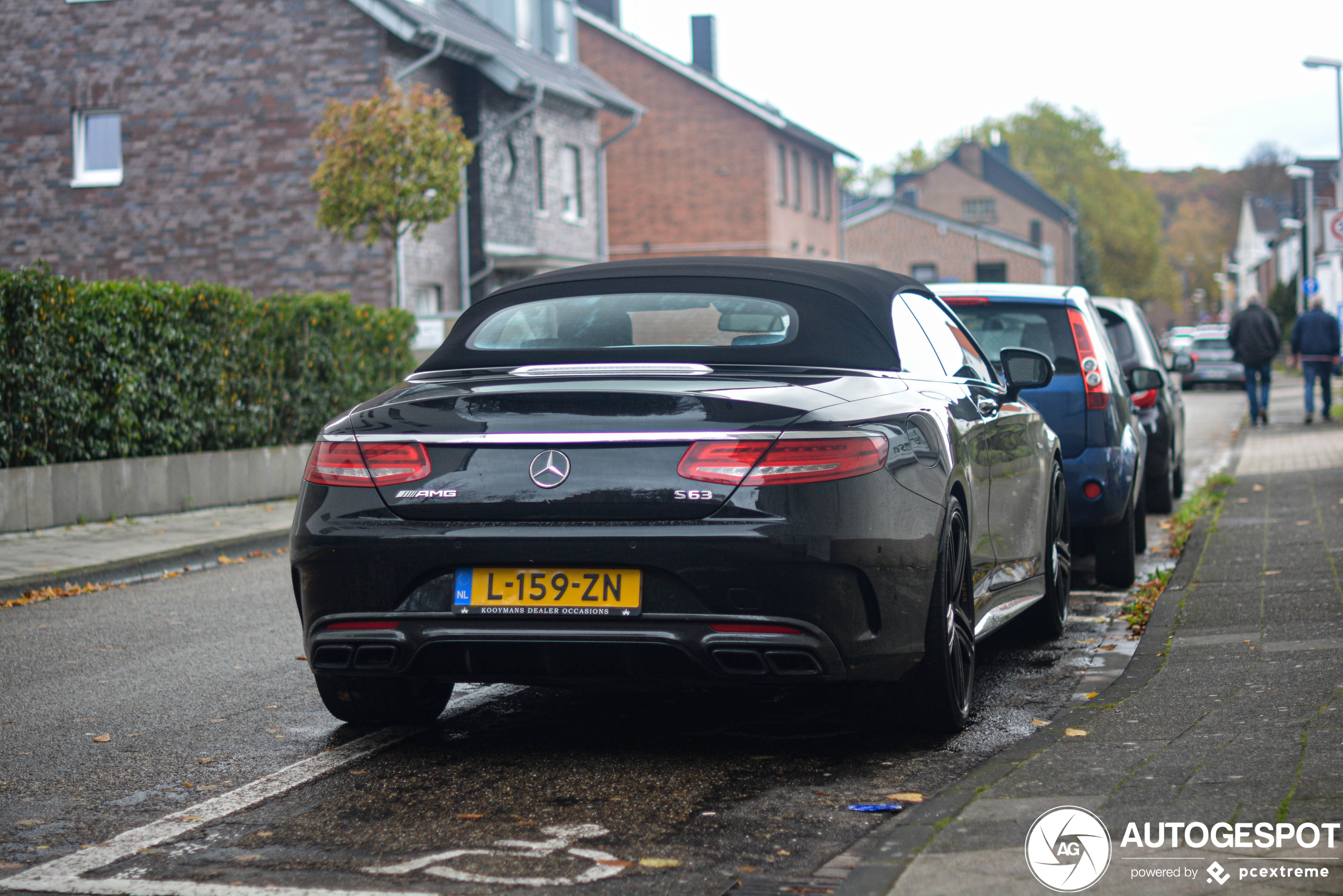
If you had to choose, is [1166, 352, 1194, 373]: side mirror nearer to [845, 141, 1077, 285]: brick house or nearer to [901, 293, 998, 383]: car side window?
[901, 293, 998, 383]: car side window

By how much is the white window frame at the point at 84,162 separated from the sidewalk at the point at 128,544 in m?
15.3

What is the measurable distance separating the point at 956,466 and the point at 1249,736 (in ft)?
3.92

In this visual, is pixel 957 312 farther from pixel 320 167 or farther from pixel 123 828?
pixel 320 167

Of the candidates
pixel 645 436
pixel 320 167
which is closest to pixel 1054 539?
pixel 645 436

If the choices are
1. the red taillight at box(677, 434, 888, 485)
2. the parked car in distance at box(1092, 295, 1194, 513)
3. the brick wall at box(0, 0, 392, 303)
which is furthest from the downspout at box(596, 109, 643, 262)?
the red taillight at box(677, 434, 888, 485)

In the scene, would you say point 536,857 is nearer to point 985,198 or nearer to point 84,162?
point 84,162

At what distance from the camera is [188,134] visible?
2680 centimetres

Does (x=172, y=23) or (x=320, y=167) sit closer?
(x=320, y=167)

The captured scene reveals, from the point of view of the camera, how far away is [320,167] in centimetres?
2136

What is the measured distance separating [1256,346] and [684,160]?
84.3ft

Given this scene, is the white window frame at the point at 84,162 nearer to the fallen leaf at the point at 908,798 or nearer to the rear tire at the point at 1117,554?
the rear tire at the point at 1117,554

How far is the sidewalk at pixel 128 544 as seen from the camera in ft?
33.1

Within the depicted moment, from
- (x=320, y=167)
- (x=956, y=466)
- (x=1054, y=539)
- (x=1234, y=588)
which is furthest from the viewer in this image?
(x=320, y=167)

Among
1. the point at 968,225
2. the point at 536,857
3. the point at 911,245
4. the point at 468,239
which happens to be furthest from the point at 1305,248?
the point at 536,857
